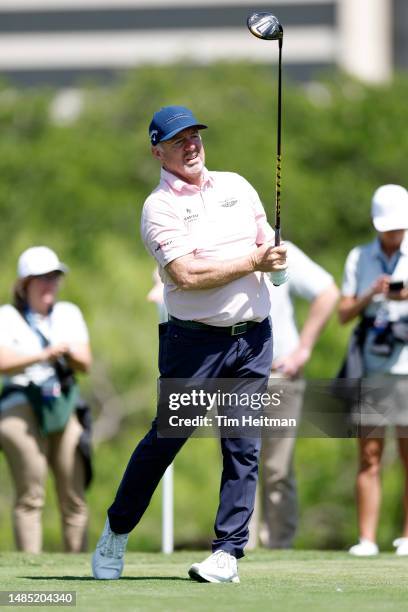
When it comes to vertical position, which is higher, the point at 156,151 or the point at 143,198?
the point at 143,198

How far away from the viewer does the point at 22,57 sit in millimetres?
90438

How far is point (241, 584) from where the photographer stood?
20.9 ft

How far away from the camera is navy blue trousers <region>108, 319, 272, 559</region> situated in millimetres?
6520

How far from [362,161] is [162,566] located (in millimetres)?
43449

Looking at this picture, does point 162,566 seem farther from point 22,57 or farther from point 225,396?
point 22,57

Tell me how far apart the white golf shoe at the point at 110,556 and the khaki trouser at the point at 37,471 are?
9.13 feet

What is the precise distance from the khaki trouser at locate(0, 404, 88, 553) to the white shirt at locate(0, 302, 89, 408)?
0.55 ft

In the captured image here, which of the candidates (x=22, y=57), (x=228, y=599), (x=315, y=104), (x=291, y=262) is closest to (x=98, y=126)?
(x=315, y=104)

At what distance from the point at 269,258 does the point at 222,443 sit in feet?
2.75

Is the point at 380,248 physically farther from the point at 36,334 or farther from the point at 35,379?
the point at 35,379

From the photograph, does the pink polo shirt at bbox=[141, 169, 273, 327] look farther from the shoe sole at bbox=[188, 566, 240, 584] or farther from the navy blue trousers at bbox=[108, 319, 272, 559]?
the shoe sole at bbox=[188, 566, 240, 584]

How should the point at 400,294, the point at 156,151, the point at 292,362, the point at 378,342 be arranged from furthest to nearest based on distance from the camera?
the point at 292,362, the point at 378,342, the point at 400,294, the point at 156,151

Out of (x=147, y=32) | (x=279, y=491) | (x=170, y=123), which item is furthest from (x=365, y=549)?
(x=147, y=32)

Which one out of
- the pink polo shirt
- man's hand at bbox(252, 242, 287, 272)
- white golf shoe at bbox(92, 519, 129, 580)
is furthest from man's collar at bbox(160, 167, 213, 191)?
white golf shoe at bbox(92, 519, 129, 580)
